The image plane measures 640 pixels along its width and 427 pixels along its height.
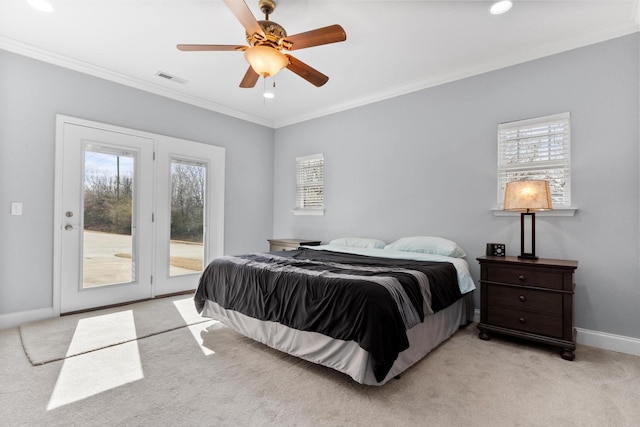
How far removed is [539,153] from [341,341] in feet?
8.67

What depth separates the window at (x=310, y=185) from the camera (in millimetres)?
5004

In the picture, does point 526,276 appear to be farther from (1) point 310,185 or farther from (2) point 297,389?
(1) point 310,185

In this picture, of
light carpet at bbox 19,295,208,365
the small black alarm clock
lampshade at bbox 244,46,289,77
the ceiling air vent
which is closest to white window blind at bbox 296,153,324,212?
the ceiling air vent

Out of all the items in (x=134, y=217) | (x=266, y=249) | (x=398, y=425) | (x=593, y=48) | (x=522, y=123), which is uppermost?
(x=593, y=48)

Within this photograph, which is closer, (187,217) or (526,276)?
(526,276)

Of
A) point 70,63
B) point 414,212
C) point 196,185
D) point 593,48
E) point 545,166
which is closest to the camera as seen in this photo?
point 593,48

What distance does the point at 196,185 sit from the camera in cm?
460

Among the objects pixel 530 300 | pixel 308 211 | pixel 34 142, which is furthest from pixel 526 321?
pixel 34 142

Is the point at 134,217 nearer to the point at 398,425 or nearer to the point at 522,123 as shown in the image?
the point at 398,425

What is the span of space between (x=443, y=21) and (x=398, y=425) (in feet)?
9.80

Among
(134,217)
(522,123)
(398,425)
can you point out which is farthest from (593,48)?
(134,217)

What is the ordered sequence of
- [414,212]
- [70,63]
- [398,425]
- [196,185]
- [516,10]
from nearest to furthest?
[398,425]
[516,10]
[70,63]
[414,212]
[196,185]

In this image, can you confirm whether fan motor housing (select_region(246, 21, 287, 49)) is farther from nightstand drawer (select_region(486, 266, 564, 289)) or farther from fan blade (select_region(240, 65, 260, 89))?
nightstand drawer (select_region(486, 266, 564, 289))

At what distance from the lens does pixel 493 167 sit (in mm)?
3348
